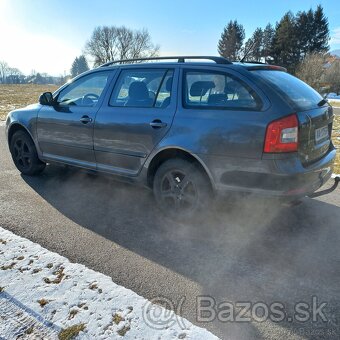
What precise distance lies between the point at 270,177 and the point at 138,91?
1.88 meters

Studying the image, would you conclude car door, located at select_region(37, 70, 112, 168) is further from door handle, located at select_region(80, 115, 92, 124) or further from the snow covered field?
the snow covered field

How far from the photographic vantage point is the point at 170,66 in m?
3.55

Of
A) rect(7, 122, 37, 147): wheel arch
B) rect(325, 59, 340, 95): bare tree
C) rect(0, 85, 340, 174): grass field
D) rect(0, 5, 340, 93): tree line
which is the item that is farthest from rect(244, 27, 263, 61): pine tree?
rect(7, 122, 37, 147): wheel arch

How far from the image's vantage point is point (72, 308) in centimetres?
222

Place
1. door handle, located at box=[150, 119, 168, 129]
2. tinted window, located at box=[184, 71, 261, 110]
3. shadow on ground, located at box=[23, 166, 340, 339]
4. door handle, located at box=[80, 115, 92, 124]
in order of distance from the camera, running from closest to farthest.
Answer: shadow on ground, located at box=[23, 166, 340, 339] → tinted window, located at box=[184, 71, 261, 110] → door handle, located at box=[150, 119, 168, 129] → door handle, located at box=[80, 115, 92, 124]

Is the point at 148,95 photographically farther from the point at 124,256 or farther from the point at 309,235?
the point at 309,235

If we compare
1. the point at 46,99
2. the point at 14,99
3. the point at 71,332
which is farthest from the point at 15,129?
the point at 14,99

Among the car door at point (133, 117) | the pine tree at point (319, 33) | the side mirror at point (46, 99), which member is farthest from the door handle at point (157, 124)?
the pine tree at point (319, 33)

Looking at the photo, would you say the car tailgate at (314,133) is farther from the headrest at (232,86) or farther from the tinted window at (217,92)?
the headrest at (232,86)

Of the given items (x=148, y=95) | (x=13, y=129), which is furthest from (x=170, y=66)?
(x=13, y=129)

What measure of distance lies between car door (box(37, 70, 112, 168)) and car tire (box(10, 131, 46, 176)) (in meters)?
0.30

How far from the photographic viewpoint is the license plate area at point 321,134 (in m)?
3.09

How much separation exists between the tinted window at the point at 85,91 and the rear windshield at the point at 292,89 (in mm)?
2054

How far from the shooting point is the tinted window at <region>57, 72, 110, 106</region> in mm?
4152
